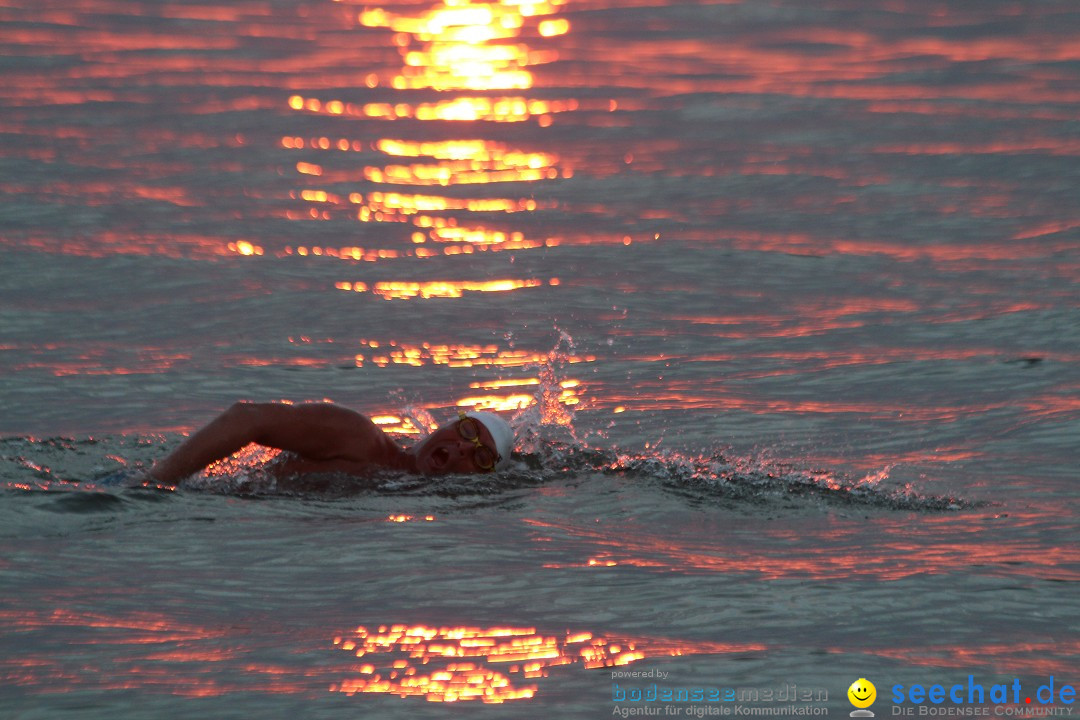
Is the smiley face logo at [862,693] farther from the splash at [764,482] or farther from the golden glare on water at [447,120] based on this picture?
the golden glare on water at [447,120]

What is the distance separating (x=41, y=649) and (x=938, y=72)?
18191 mm

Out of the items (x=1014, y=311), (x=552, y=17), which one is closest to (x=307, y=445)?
(x=1014, y=311)

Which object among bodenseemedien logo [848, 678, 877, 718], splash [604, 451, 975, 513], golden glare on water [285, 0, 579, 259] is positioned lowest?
bodenseemedien logo [848, 678, 877, 718]

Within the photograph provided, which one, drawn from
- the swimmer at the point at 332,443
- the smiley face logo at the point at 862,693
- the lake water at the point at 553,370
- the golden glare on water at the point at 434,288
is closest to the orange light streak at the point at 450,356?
the lake water at the point at 553,370

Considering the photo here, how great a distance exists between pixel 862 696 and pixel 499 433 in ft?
11.5

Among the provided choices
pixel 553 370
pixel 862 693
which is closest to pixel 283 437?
pixel 553 370

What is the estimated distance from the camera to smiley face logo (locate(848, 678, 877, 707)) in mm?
6449

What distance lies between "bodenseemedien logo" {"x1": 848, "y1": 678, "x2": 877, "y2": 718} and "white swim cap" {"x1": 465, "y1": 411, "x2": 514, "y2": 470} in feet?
10.8

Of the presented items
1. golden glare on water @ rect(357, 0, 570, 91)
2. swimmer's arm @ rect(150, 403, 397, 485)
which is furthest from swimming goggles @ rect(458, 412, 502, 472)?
golden glare on water @ rect(357, 0, 570, 91)

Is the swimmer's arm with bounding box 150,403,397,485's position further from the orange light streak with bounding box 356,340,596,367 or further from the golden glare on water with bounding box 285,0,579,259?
the golden glare on water with bounding box 285,0,579,259

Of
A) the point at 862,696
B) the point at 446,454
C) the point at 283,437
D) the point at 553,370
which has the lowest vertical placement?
the point at 862,696

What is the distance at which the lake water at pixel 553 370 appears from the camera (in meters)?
6.90

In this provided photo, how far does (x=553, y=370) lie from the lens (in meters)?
11.8

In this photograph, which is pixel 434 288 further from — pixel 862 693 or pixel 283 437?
pixel 862 693
